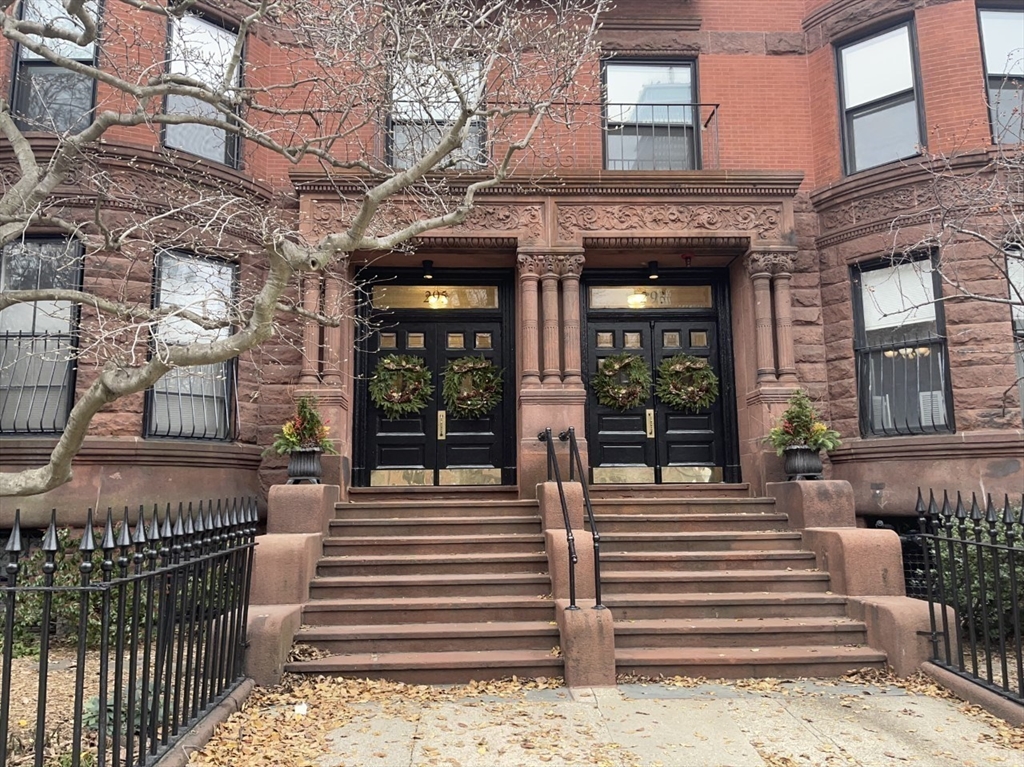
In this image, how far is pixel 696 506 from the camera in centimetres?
933

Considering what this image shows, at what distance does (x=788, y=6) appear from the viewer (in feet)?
38.7

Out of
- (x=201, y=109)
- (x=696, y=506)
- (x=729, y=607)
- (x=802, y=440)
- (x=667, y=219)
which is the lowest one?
(x=729, y=607)

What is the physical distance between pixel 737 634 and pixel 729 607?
0.41 metres

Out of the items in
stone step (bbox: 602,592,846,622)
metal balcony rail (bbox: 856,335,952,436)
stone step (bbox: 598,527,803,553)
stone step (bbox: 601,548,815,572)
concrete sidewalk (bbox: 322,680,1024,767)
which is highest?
metal balcony rail (bbox: 856,335,952,436)

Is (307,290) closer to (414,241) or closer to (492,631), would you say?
(414,241)

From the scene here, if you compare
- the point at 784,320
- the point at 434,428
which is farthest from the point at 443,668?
the point at 784,320

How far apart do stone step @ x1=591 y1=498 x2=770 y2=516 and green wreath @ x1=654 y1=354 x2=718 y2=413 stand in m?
2.03

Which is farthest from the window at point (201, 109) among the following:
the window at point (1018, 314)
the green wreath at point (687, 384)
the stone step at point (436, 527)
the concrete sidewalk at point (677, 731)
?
the window at point (1018, 314)

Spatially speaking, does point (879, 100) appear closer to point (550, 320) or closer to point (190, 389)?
point (550, 320)

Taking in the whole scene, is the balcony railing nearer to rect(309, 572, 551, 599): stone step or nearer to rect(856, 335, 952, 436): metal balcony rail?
rect(856, 335, 952, 436): metal balcony rail

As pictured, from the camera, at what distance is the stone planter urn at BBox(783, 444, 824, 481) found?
29.0 ft

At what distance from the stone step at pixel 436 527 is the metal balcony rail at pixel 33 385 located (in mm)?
3692

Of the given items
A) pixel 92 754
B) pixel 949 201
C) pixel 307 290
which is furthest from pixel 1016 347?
pixel 92 754

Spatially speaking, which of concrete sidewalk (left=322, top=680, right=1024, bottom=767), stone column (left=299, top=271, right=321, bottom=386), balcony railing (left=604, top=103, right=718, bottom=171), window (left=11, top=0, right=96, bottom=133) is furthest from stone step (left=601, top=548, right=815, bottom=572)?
window (left=11, top=0, right=96, bottom=133)
